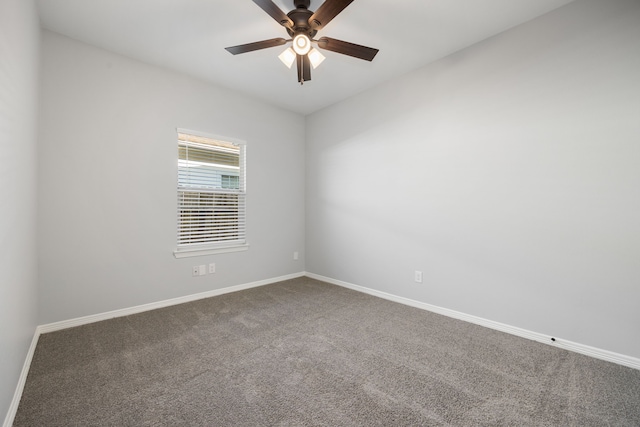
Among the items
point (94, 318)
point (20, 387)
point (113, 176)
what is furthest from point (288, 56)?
point (94, 318)

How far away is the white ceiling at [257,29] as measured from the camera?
2172 mm

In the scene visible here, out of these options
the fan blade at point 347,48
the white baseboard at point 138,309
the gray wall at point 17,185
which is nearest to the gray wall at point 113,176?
the white baseboard at point 138,309

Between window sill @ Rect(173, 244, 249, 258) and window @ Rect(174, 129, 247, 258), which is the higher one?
window @ Rect(174, 129, 247, 258)

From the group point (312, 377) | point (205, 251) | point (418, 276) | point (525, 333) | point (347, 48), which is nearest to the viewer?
point (312, 377)

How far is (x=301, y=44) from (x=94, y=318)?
322cm

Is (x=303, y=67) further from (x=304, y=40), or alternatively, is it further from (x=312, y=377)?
(x=312, y=377)

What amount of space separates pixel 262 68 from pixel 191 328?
2.85m

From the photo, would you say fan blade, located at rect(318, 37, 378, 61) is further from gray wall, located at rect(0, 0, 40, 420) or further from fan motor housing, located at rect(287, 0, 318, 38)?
gray wall, located at rect(0, 0, 40, 420)

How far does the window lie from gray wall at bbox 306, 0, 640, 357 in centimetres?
178

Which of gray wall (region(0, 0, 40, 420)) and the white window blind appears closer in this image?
gray wall (region(0, 0, 40, 420))

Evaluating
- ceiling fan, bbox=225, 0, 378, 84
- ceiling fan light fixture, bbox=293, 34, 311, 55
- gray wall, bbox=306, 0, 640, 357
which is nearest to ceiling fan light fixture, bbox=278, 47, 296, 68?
ceiling fan, bbox=225, 0, 378, 84

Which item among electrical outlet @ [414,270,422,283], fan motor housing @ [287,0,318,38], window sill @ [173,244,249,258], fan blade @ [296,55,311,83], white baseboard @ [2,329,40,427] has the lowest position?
white baseboard @ [2,329,40,427]

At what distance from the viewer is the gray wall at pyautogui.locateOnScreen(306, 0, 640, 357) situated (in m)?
2.01

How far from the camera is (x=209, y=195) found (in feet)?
11.5
